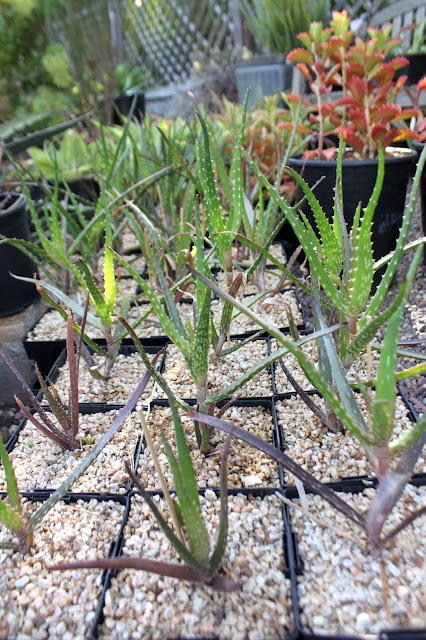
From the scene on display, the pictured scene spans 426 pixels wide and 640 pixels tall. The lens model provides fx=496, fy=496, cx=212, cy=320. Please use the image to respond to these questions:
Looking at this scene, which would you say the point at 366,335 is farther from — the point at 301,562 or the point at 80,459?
the point at 80,459

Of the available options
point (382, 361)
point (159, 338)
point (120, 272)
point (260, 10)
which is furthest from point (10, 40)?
point (382, 361)

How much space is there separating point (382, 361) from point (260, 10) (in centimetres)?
385

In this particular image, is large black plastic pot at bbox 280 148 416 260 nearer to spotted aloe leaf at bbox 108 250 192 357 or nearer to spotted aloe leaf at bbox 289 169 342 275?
spotted aloe leaf at bbox 289 169 342 275

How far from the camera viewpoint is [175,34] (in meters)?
6.02

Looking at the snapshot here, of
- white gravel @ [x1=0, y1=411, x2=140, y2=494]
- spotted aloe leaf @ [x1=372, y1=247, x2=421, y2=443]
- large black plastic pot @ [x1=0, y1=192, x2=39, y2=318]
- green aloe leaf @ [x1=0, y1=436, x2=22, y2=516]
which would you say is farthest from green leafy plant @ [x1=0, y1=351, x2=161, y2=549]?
large black plastic pot @ [x1=0, y1=192, x2=39, y2=318]

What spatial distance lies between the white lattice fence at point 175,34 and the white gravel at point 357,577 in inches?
207

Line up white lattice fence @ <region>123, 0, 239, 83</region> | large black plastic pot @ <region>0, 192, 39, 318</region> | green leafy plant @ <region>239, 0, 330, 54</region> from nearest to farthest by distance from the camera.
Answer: large black plastic pot @ <region>0, 192, 39, 318</region>, green leafy plant @ <region>239, 0, 330, 54</region>, white lattice fence @ <region>123, 0, 239, 83</region>

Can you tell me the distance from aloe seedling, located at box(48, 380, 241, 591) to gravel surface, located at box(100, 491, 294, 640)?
0.12ft

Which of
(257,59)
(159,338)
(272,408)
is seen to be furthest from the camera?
(257,59)

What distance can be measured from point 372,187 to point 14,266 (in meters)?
1.10

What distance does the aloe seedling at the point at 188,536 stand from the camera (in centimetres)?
57

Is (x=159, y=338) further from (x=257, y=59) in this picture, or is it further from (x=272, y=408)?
(x=257, y=59)

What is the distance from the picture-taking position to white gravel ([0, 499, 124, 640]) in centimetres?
62

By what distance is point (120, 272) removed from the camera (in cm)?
165
